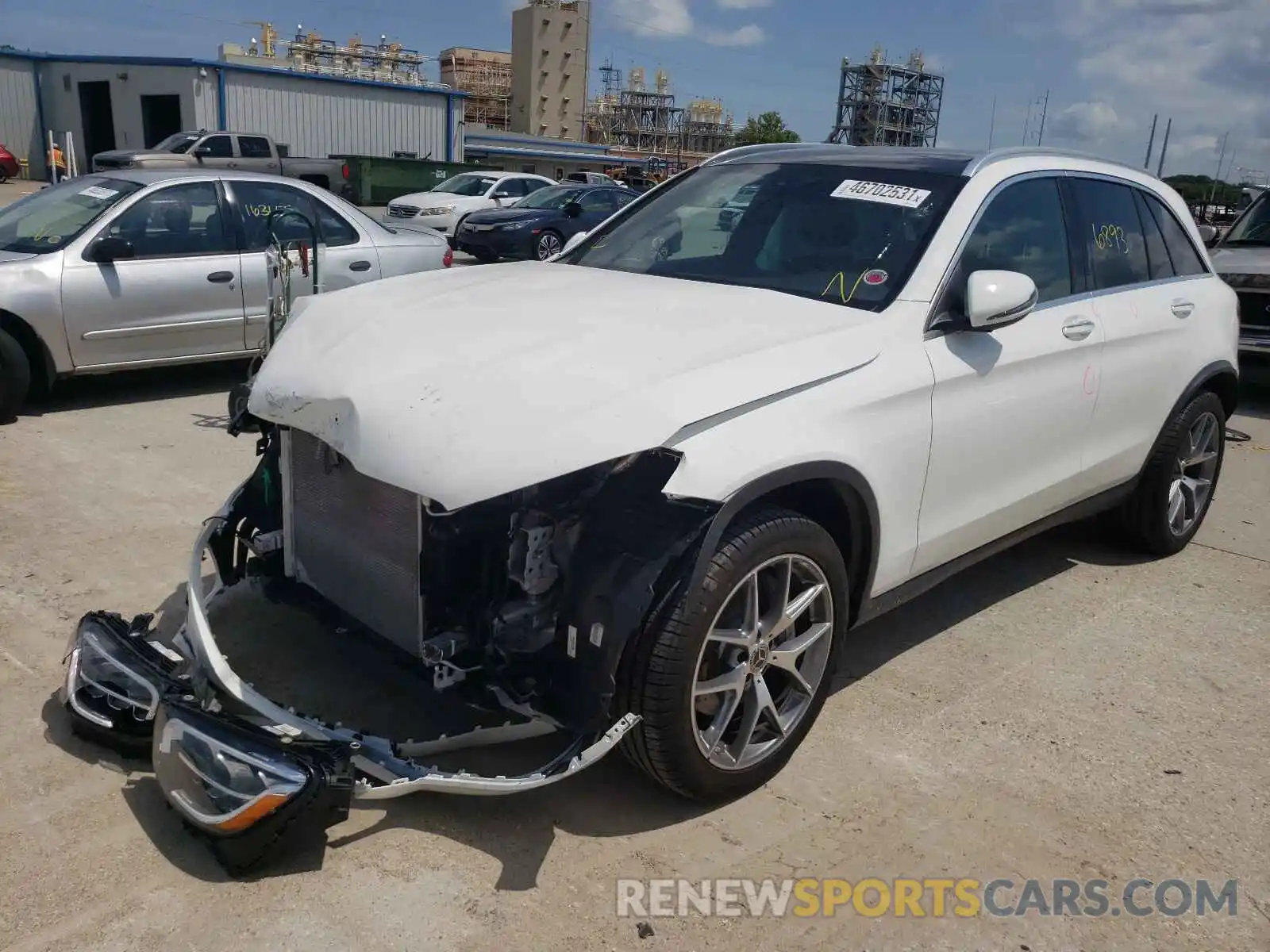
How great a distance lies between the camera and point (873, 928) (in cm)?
265

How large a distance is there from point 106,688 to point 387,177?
106ft

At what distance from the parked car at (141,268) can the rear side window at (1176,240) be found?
5.66 m

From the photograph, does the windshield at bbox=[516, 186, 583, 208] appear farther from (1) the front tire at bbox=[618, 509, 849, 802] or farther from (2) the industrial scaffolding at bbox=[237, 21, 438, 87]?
(2) the industrial scaffolding at bbox=[237, 21, 438, 87]

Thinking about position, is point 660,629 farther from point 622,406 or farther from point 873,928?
point 873,928

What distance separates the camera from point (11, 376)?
655 centimetres

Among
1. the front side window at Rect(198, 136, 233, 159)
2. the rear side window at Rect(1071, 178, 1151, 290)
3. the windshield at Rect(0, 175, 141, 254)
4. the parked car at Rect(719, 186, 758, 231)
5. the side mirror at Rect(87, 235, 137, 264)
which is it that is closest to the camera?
the parked car at Rect(719, 186, 758, 231)

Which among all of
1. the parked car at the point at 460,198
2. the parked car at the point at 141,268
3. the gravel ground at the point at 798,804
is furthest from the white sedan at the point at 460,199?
the gravel ground at the point at 798,804

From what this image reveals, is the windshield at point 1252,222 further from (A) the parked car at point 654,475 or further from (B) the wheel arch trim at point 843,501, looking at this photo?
(B) the wheel arch trim at point 843,501

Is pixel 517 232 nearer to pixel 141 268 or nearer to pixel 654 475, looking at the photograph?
pixel 141 268

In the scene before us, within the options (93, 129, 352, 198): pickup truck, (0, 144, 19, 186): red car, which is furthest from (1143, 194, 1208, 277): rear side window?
(0, 144, 19, 186): red car

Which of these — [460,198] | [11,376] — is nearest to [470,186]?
[460,198]

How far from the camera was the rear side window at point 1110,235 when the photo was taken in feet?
14.1

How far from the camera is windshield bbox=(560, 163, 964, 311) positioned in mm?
3555

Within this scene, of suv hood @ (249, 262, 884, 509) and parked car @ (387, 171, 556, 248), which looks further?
parked car @ (387, 171, 556, 248)
